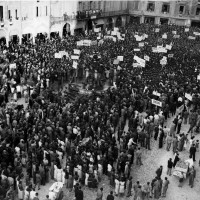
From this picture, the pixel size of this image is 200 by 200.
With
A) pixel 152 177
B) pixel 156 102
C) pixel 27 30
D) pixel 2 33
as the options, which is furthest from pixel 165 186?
pixel 27 30

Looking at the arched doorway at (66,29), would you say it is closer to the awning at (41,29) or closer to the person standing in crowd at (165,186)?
the awning at (41,29)

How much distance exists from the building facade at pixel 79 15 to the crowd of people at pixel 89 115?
5348 mm

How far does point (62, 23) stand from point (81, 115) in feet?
84.2

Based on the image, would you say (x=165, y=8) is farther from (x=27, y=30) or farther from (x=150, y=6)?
(x=27, y=30)

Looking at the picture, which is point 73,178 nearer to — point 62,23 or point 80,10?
point 62,23

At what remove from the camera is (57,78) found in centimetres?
2756

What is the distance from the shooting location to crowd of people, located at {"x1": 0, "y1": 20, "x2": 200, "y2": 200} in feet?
56.4

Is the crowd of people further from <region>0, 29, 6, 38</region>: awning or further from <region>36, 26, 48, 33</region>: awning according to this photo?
<region>36, 26, 48, 33</region>: awning

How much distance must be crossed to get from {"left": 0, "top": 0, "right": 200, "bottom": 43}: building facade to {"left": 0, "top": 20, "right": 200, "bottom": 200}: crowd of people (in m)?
5.35

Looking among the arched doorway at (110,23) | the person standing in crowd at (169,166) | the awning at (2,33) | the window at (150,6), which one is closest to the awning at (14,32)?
the awning at (2,33)

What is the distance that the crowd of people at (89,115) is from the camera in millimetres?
17203

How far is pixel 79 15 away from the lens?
46.5 m

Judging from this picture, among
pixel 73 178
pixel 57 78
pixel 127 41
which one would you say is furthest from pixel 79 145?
pixel 127 41

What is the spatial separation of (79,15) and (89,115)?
2746cm
